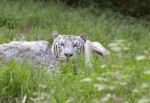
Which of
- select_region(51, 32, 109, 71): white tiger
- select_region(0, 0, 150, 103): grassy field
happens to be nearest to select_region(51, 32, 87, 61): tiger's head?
select_region(51, 32, 109, 71): white tiger

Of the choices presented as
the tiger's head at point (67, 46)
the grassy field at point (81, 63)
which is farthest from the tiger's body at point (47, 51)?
the grassy field at point (81, 63)

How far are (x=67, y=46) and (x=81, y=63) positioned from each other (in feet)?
2.30

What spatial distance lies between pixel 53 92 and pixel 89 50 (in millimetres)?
2020

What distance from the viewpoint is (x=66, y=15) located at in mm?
10406

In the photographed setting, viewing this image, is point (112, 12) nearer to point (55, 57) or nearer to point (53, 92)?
point (55, 57)

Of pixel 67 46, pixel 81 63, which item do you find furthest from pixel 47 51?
pixel 81 63

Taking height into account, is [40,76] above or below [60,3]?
below

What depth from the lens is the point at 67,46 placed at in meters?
5.35

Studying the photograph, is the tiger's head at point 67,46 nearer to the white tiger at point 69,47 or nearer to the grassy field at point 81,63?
the white tiger at point 69,47

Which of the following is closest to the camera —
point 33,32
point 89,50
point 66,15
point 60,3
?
point 89,50

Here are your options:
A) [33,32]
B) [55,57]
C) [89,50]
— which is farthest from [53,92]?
[33,32]

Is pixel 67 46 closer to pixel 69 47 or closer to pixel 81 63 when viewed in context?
pixel 69 47

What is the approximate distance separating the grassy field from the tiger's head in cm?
47

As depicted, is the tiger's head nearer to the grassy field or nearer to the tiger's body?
the tiger's body
